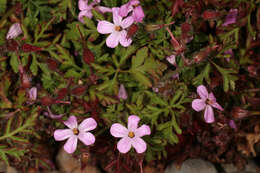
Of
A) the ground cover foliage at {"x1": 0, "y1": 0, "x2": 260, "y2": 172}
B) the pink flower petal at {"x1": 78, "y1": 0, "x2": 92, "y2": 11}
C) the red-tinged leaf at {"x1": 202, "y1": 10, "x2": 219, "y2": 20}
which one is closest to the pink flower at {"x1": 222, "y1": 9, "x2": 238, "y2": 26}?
the ground cover foliage at {"x1": 0, "y1": 0, "x2": 260, "y2": 172}

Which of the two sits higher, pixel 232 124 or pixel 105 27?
pixel 105 27

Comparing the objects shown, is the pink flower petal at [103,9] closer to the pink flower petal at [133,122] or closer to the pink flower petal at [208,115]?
the pink flower petal at [133,122]

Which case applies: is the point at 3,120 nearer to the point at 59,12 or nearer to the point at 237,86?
the point at 59,12

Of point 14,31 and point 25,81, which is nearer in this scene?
point 25,81

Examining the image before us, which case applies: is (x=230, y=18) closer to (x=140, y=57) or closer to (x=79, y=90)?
(x=140, y=57)

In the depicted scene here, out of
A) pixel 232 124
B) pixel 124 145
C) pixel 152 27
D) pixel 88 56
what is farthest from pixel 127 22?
pixel 232 124

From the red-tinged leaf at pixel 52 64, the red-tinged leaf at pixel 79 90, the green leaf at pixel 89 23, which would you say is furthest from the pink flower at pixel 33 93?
the green leaf at pixel 89 23

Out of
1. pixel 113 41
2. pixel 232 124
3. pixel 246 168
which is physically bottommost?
pixel 246 168
